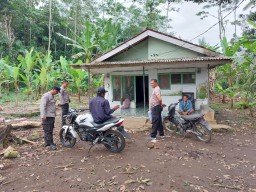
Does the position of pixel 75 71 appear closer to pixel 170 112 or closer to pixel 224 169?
pixel 170 112

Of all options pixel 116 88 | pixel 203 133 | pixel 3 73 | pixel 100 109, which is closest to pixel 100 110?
pixel 100 109

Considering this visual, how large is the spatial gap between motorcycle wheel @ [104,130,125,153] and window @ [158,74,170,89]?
5.37 meters

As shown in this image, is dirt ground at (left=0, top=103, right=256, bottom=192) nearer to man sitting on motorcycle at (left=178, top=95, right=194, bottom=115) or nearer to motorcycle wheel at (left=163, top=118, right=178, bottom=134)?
motorcycle wheel at (left=163, top=118, right=178, bottom=134)

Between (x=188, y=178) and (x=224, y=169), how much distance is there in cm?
99

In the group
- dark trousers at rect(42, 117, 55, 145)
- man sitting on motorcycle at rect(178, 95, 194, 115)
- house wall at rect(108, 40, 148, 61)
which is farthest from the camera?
house wall at rect(108, 40, 148, 61)

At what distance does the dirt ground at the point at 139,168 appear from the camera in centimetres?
373

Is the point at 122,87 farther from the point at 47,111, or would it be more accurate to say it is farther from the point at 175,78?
the point at 47,111

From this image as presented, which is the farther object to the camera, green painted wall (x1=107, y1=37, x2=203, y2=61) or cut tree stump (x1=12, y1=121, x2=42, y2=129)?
green painted wall (x1=107, y1=37, x2=203, y2=61)

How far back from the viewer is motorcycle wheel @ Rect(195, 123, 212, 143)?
6.18 metres

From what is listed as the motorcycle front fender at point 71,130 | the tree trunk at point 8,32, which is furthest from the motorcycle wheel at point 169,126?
the tree trunk at point 8,32

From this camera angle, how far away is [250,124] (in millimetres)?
8578

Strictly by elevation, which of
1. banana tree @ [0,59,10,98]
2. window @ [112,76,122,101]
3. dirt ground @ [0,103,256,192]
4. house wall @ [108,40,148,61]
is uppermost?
house wall @ [108,40,148,61]

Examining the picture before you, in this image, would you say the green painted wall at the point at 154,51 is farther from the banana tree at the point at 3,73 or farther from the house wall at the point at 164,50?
the banana tree at the point at 3,73

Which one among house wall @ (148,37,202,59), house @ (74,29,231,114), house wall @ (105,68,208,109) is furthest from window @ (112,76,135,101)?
house wall @ (148,37,202,59)
